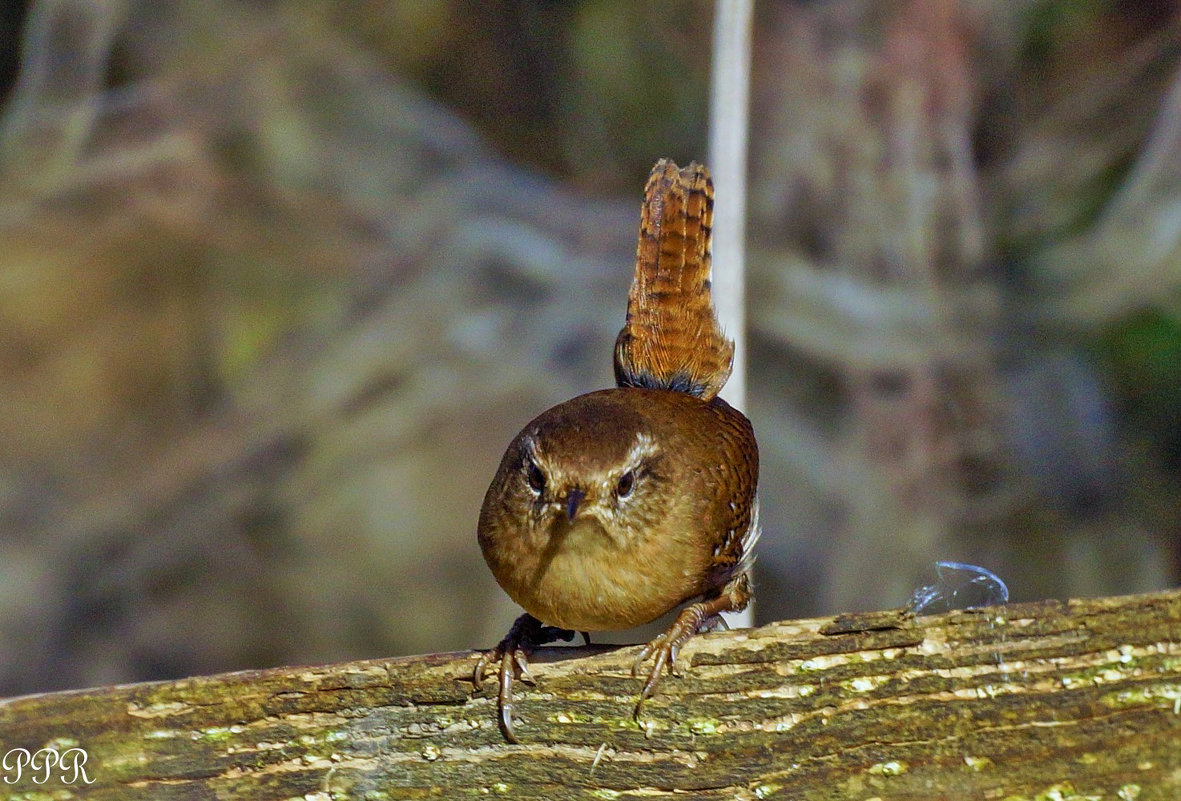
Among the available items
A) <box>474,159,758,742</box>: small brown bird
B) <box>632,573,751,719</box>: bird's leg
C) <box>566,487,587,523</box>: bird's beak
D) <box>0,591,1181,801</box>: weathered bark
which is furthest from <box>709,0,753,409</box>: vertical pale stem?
<box>0,591,1181,801</box>: weathered bark

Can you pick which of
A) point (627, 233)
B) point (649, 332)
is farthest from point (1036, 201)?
point (649, 332)

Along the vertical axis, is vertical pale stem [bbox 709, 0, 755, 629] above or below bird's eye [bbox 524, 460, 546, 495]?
above

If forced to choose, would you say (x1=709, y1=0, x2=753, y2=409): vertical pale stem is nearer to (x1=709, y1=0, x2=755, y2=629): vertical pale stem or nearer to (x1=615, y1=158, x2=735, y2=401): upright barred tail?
(x1=709, y1=0, x2=755, y2=629): vertical pale stem

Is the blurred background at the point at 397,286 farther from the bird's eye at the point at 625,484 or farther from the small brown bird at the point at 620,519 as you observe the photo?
the bird's eye at the point at 625,484

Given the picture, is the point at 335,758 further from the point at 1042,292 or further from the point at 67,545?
the point at 67,545

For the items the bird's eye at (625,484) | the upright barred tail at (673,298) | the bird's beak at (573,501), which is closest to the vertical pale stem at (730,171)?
the upright barred tail at (673,298)

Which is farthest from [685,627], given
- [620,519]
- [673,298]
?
[673,298]

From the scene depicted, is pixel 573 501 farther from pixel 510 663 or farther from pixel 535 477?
pixel 510 663
